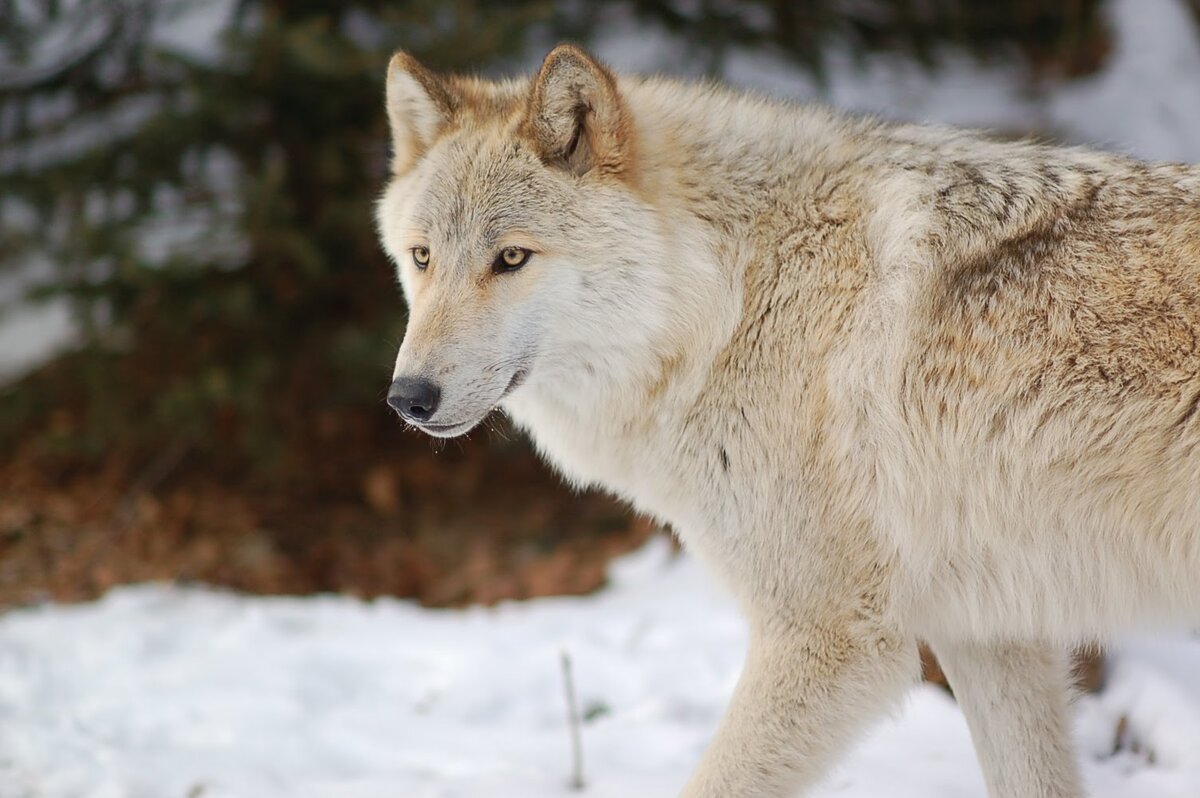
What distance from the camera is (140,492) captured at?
6.96 metres

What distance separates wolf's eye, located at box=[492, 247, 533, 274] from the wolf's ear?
A: 24.8 inches

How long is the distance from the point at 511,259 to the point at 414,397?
54 cm

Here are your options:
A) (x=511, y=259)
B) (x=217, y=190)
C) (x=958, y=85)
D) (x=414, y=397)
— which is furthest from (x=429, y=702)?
(x=958, y=85)

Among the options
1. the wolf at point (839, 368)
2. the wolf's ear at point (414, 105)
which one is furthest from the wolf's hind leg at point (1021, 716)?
the wolf's ear at point (414, 105)

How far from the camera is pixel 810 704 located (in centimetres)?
270

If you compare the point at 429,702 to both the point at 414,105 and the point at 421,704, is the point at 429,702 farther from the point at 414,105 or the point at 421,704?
the point at 414,105

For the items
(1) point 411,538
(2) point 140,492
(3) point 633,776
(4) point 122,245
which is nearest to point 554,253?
(3) point 633,776

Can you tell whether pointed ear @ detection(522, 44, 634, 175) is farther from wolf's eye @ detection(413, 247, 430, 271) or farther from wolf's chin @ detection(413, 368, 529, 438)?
wolf's chin @ detection(413, 368, 529, 438)

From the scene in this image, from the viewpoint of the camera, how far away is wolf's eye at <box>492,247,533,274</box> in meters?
3.11

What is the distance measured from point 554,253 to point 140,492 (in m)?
4.98

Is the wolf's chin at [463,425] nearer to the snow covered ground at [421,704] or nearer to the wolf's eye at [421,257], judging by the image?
the wolf's eye at [421,257]

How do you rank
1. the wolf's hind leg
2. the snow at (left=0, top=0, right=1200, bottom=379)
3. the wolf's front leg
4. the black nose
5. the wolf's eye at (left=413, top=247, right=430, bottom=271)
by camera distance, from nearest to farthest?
the wolf's front leg, the black nose, the wolf's hind leg, the wolf's eye at (left=413, top=247, right=430, bottom=271), the snow at (left=0, top=0, right=1200, bottom=379)

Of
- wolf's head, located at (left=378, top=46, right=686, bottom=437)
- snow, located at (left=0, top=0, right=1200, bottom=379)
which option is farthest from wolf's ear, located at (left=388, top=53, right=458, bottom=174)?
snow, located at (left=0, top=0, right=1200, bottom=379)

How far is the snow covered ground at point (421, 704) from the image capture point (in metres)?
3.65
